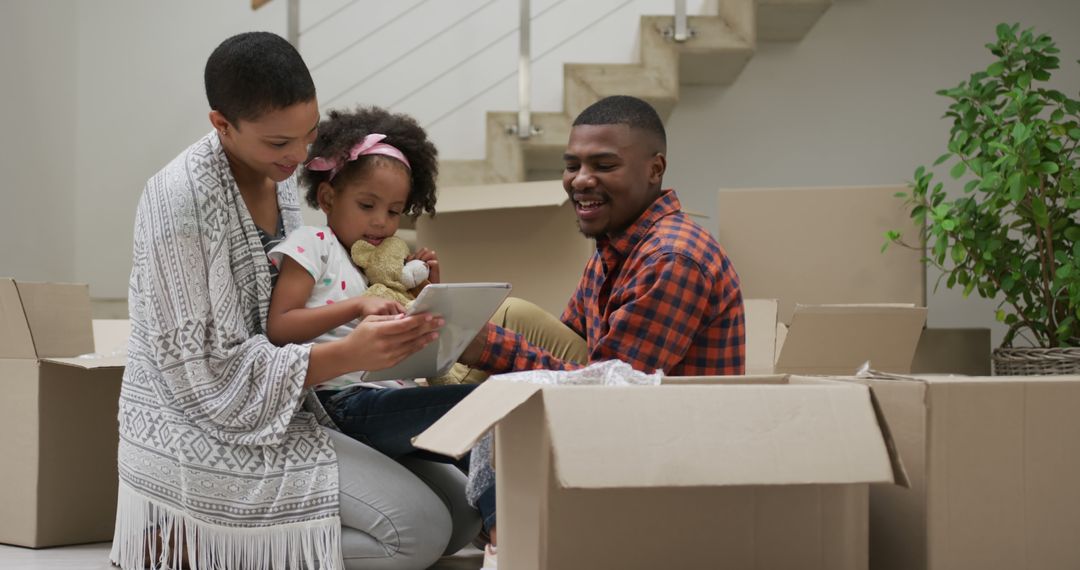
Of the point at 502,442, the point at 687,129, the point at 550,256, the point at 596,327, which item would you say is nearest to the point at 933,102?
the point at 687,129

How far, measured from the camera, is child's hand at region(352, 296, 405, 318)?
1541 mm

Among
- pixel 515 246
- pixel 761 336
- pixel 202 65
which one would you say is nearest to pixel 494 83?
pixel 202 65

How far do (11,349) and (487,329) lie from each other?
88cm

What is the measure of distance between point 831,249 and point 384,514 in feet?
5.34

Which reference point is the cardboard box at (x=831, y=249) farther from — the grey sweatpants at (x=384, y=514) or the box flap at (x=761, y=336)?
the grey sweatpants at (x=384, y=514)

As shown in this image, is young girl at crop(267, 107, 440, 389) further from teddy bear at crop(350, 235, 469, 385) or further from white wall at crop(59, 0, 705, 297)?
white wall at crop(59, 0, 705, 297)

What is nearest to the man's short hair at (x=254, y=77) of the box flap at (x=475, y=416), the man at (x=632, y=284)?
the man at (x=632, y=284)

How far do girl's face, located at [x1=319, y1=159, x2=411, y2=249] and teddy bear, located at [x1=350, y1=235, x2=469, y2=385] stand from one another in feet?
0.07

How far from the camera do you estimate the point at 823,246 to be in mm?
2770

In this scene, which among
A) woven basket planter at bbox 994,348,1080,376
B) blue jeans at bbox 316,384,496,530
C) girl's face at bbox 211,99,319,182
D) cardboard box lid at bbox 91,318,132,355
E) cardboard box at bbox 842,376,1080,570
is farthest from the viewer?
woven basket planter at bbox 994,348,1080,376

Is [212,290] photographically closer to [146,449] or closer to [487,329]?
[146,449]

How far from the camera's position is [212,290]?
1.51 metres

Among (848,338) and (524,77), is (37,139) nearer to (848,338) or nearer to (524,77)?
(524,77)

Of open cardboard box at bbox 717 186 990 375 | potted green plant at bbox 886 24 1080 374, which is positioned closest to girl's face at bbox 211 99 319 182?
open cardboard box at bbox 717 186 990 375
